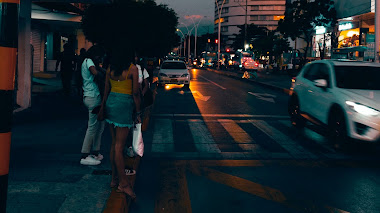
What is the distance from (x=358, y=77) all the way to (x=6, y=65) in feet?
27.2

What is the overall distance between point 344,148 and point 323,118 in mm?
959

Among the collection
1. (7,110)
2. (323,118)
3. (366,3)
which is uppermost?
(366,3)

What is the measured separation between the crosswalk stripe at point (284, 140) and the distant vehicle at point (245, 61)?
1972 inches

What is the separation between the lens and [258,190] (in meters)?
5.87

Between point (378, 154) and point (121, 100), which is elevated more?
point (121, 100)

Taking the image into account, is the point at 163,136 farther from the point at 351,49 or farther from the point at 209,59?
the point at 209,59

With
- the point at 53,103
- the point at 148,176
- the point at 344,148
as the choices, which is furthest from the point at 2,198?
the point at 53,103

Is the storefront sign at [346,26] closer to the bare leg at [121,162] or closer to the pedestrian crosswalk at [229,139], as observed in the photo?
the pedestrian crosswalk at [229,139]

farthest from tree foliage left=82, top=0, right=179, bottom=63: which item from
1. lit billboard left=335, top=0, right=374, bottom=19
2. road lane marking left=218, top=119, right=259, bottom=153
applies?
road lane marking left=218, top=119, right=259, bottom=153

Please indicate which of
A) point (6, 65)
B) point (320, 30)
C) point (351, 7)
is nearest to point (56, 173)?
point (6, 65)

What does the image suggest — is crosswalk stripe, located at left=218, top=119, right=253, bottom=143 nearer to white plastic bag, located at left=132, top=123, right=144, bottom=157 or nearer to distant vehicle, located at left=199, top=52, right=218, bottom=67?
white plastic bag, located at left=132, top=123, right=144, bottom=157

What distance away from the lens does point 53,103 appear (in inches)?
618

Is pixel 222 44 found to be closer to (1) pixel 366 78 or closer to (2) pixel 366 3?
(2) pixel 366 3

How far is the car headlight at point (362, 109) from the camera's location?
25.9 feet
